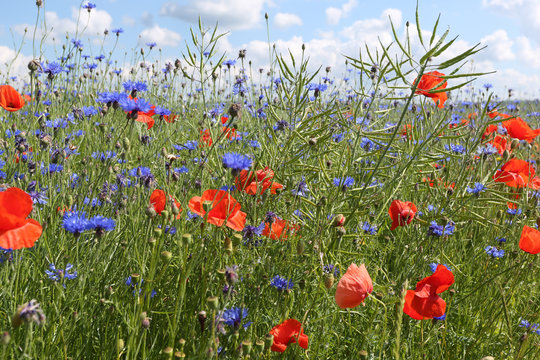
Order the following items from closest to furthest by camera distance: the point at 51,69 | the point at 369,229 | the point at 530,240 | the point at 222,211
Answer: the point at 222,211 < the point at 530,240 < the point at 369,229 < the point at 51,69

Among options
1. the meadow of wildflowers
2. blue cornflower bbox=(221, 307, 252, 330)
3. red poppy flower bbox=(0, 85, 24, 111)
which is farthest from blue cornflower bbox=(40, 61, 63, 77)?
blue cornflower bbox=(221, 307, 252, 330)

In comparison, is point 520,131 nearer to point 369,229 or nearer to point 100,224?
point 369,229

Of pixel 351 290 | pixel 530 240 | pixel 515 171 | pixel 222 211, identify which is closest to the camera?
pixel 351 290

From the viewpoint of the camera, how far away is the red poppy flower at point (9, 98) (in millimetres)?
1961

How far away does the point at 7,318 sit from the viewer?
1.31 metres

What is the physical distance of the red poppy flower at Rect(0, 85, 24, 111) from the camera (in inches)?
77.2

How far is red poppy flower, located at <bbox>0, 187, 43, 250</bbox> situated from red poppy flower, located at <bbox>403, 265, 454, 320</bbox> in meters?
1.00

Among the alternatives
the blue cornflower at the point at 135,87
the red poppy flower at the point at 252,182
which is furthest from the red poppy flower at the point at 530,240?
the blue cornflower at the point at 135,87

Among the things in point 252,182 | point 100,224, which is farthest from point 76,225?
point 252,182

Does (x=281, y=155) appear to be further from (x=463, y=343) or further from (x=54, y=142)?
(x=54, y=142)

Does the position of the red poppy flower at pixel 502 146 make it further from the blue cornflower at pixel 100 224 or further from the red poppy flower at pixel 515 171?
the blue cornflower at pixel 100 224

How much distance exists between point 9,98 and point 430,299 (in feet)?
6.51

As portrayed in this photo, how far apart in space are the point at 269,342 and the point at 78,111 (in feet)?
8.26

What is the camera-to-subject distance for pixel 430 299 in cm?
125
